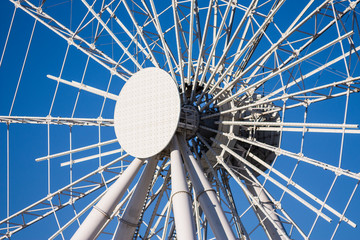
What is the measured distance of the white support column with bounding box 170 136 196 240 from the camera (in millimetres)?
20234

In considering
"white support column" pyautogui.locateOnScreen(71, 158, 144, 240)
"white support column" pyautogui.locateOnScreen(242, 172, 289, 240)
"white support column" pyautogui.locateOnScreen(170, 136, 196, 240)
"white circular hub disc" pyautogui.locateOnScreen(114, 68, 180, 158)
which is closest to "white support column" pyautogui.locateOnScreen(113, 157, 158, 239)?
"white support column" pyautogui.locateOnScreen(71, 158, 144, 240)

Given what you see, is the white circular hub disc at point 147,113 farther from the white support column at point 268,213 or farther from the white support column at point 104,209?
the white support column at point 268,213

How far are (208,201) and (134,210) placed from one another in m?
4.11

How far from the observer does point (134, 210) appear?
24.8 m

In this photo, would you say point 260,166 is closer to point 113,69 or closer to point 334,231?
point 334,231

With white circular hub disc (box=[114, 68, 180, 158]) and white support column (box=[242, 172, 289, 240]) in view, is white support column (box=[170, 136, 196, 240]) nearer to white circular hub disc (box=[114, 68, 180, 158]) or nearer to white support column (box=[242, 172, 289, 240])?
white circular hub disc (box=[114, 68, 180, 158])

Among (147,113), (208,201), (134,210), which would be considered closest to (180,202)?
(208,201)

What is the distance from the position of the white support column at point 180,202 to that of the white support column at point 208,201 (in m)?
0.72

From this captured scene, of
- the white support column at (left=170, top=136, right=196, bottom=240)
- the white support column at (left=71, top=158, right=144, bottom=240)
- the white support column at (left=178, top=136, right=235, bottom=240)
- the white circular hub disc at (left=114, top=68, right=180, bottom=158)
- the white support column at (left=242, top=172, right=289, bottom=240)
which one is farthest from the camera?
the white support column at (left=242, top=172, right=289, bottom=240)

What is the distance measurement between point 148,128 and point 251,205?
799 centimetres

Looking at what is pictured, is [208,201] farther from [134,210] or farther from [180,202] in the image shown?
[134,210]

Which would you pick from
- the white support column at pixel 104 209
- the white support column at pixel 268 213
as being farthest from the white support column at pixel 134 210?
the white support column at pixel 268 213

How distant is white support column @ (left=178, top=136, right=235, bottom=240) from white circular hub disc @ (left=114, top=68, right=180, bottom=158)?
4.99ft

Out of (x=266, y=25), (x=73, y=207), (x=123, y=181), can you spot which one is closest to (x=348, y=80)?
(x=266, y=25)
